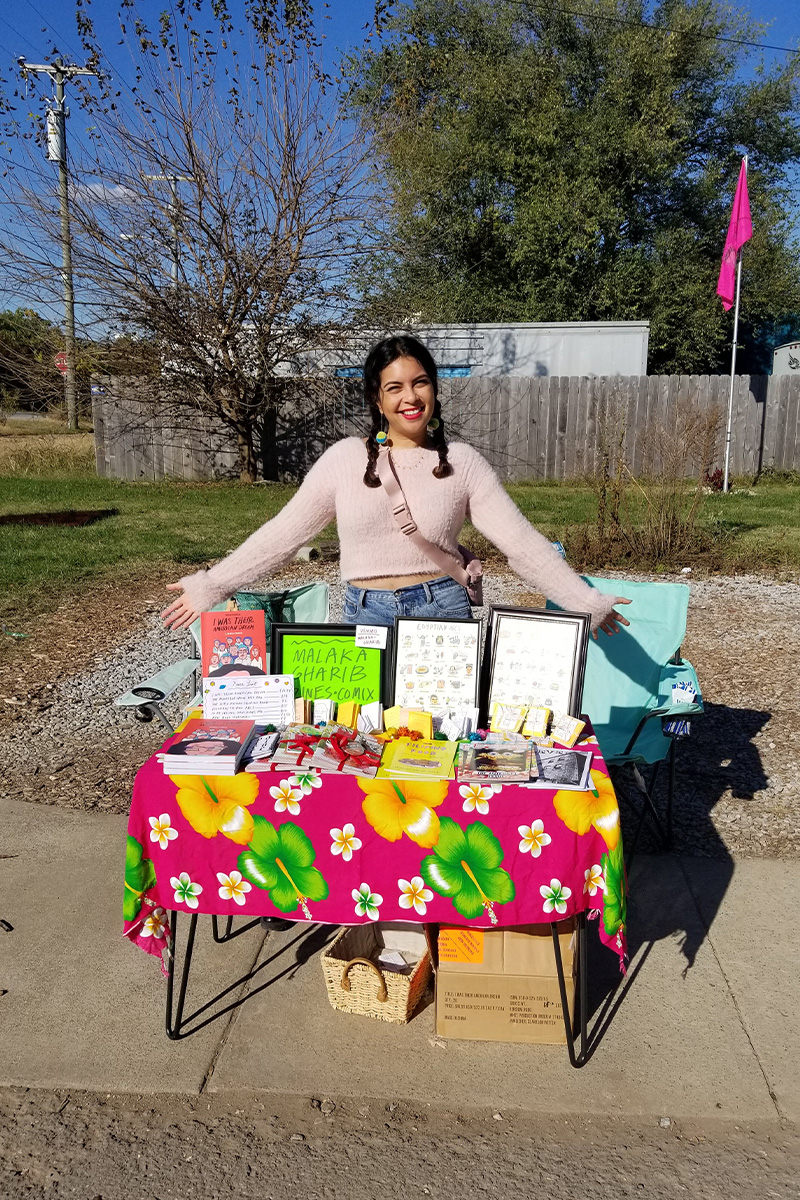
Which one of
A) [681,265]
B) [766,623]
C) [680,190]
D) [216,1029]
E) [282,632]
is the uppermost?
[680,190]

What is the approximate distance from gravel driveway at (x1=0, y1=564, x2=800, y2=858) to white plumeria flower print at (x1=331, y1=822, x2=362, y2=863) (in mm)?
1951

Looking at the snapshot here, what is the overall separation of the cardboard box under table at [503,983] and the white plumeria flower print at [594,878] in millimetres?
254

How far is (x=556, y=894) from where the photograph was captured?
2.48 metres

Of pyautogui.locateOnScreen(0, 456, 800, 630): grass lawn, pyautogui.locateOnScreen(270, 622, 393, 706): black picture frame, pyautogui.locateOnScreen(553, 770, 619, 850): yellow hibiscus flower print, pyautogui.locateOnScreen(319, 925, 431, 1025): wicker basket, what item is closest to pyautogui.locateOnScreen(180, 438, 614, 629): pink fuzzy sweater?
pyautogui.locateOnScreen(270, 622, 393, 706): black picture frame

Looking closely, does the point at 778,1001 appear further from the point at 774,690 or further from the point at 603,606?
the point at 774,690

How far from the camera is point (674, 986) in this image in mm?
3004

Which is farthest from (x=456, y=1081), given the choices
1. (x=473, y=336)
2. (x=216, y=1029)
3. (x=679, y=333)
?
(x=679, y=333)

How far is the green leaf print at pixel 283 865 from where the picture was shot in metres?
2.54

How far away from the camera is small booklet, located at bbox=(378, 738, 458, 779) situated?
97.7 inches

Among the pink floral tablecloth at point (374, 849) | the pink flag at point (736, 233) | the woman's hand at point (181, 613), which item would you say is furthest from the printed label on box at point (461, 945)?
the pink flag at point (736, 233)

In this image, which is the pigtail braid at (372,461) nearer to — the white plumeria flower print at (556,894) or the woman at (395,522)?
the woman at (395,522)

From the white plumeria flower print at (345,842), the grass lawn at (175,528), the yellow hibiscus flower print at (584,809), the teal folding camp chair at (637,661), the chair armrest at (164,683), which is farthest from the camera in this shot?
the grass lawn at (175,528)

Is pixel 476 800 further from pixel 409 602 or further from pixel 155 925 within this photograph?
pixel 155 925

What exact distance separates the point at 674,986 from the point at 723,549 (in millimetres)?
7123
